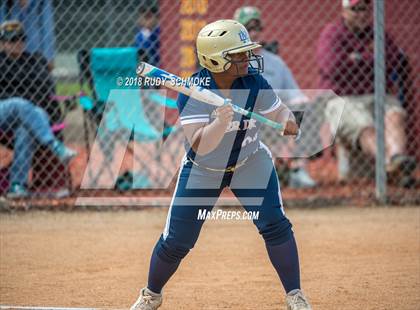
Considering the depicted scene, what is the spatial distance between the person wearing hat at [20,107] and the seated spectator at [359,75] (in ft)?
9.88

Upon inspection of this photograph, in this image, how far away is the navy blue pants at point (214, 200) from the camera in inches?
169

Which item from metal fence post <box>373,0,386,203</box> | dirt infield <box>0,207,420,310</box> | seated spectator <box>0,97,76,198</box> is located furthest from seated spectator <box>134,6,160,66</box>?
metal fence post <box>373,0,386,203</box>

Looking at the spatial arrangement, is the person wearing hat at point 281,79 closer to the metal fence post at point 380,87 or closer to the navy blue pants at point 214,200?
the metal fence post at point 380,87

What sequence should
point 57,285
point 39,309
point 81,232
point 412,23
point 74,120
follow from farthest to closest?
point 74,120 → point 412,23 → point 81,232 → point 57,285 → point 39,309

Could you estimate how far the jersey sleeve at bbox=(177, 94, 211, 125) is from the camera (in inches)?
167

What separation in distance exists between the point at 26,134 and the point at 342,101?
10.8 ft

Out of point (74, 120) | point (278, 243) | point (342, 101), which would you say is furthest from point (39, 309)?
point (74, 120)

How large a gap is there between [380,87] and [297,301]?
13.9 feet

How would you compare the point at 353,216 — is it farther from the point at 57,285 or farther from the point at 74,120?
the point at 74,120

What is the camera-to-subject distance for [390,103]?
28.6 feet

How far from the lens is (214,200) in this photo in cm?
443

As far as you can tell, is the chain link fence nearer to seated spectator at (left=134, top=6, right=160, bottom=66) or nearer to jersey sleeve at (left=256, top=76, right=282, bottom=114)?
seated spectator at (left=134, top=6, right=160, bottom=66)

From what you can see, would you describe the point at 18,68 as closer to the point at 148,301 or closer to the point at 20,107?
the point at 20,107

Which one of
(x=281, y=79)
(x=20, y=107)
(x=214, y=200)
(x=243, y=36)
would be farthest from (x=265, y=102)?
(x=281, y=79)
